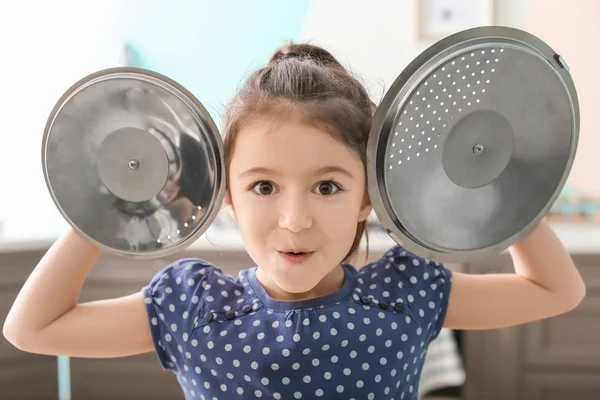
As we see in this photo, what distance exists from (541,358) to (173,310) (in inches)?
50.9

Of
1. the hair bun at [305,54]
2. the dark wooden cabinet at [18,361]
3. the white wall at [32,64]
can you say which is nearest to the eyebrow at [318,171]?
the hair bun at [305,54]

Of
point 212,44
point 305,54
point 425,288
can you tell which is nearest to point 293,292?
point 425,288

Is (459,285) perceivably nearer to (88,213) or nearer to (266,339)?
(266,339)

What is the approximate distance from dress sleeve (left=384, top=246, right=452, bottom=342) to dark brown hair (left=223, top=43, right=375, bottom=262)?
120 millimetres

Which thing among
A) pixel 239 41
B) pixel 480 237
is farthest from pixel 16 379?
pixel 480 237

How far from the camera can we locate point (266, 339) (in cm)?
75

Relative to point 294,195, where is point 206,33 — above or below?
above

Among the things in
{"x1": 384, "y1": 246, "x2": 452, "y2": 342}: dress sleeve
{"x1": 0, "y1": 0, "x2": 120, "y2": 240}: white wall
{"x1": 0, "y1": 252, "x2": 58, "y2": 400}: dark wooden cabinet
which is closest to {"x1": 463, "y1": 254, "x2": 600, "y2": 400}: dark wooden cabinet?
{"x1": 384, "y1": 246, "x2": 452, "y2": 342}: dress sleeve

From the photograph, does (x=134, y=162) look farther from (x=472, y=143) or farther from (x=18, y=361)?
(x=18, y=361)

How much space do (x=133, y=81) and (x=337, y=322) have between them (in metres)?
0.36

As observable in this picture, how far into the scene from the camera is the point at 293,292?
0.75 m

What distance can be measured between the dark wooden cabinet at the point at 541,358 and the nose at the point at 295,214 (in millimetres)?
1100

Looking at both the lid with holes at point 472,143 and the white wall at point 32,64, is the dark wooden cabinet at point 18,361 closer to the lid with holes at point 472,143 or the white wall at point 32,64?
the white wall at point 32,64

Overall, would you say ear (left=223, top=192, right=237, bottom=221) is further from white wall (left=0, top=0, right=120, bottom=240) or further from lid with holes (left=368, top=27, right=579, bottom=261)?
white wall (left=0, top=0, right=120, bottom=240)
